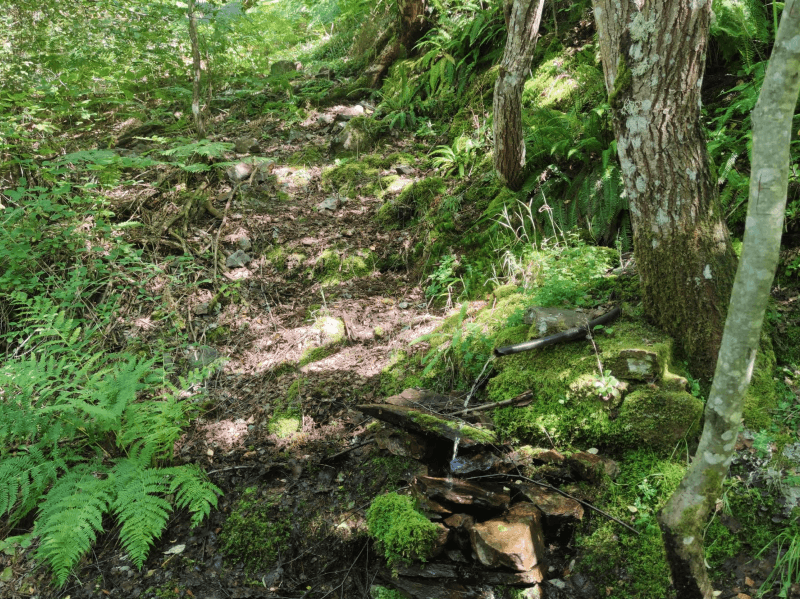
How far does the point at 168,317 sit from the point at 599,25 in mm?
4916

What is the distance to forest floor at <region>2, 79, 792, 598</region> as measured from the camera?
2920 mm

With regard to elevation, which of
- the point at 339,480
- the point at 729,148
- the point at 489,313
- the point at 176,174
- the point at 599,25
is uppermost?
the point at 599,25

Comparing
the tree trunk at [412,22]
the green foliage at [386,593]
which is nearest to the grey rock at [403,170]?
the tree trunk at [412,22]

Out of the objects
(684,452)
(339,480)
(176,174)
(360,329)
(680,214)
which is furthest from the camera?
(176,174)

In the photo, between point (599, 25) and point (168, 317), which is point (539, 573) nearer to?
point (599, 25)

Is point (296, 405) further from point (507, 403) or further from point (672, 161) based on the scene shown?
point (672, 161)

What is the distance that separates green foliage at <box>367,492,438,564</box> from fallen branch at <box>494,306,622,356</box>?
1377mm

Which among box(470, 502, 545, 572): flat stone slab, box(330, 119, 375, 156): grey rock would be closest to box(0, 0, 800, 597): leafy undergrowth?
box(330, 119, 375, 156): grey rock

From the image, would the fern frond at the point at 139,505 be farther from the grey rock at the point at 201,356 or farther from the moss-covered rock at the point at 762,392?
the moss-covered rock at the point at 762,392

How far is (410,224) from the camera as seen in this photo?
6.45 meters

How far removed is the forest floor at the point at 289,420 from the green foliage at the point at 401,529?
117 millimetres

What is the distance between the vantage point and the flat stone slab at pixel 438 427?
3164mm

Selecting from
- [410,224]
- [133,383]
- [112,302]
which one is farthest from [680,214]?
→ [112,302]

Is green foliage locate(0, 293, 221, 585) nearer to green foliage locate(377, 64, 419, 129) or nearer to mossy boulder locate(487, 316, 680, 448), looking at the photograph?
mossy boulder locate(487, 316, 680, 448)
